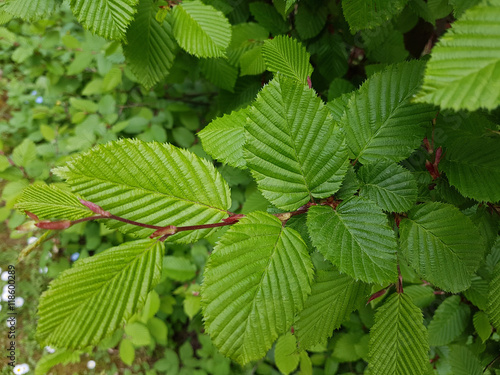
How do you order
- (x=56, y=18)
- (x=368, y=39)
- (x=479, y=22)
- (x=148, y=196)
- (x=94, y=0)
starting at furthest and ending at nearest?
(x=56, y=18), (x=368, y=39), (x=94, y=0), (x=148, y=196), (x=479, y=22)

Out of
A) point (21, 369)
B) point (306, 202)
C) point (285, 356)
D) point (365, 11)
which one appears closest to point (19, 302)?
point (21, 369)

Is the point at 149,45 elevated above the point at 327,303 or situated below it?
above

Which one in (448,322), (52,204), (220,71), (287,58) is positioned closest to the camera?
(52,204)

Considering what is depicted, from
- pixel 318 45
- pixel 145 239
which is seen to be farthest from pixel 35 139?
pixel 145 239

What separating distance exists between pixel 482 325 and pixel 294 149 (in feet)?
3.28

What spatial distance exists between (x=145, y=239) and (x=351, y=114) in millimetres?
486

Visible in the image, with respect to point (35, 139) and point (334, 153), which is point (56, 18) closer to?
point (35, 139)

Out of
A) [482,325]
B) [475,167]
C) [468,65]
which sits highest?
[468,65]

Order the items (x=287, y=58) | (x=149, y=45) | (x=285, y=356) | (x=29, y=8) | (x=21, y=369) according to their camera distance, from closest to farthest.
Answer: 1. (x=287, y=58)
2. (x=29, y=8)
3. (x=149, y=45)
4. (x=285, y=356)
5. (x=21, y=369)

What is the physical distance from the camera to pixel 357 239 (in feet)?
1.64

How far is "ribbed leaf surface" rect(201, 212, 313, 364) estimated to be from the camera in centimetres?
44

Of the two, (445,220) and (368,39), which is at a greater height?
(368,39)

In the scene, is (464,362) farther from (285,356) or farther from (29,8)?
(29,8)

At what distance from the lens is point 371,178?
0.61 m
